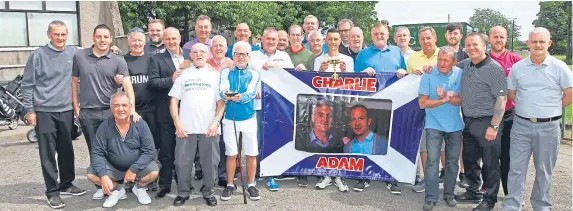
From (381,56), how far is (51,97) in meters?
3.94

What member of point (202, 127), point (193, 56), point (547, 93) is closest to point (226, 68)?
point (193, 56)

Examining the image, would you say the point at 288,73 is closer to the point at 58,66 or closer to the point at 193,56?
the point at 193,56

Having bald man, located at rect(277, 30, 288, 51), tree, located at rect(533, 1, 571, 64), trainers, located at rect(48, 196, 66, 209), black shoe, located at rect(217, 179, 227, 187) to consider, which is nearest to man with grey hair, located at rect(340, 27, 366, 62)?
bald man, located at rect(277, 30, 288, 51)

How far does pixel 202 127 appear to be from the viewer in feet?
16.8

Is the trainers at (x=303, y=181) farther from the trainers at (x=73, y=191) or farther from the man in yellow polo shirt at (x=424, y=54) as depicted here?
the trainers at (x=73, y=191)

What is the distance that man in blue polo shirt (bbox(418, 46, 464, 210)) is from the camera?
488cm

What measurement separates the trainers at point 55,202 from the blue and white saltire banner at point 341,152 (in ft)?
7.81

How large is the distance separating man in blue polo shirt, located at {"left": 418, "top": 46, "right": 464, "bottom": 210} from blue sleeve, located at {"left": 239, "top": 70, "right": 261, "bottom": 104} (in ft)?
5.97

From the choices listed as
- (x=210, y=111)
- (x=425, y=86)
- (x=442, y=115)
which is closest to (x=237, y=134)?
(x=210, y=111)

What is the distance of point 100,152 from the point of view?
5.07 metres

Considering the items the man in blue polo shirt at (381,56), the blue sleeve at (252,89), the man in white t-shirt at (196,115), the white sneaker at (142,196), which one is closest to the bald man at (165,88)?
the white sneaker at (142,196)

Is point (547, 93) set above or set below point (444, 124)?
above

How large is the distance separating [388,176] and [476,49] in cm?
195

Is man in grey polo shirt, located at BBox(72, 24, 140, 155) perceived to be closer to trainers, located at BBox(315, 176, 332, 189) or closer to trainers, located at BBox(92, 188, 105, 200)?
trainers, located at BBox(92, 188, 105, 200)
